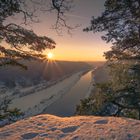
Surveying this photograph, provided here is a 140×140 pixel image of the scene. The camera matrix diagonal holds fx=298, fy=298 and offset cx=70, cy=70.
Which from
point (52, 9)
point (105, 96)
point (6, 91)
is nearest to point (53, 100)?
point (6, 91)

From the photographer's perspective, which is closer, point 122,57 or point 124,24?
point 124,24

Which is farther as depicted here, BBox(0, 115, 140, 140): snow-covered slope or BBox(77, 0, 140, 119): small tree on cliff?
BBox(77, 0, 140, 119): small tree on cliff

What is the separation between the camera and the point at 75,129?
21.1 ft

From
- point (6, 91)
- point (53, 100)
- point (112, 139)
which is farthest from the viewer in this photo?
point (6, 91)

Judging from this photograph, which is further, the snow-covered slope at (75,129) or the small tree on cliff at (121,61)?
the small tree on cliff at (121,61)

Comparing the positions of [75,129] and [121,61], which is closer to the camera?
[75,129]

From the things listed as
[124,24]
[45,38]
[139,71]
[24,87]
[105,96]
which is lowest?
[24,87]

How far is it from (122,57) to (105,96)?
108 inches

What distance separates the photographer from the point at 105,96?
17.7 metres

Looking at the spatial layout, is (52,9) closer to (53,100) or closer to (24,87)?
(53,100)

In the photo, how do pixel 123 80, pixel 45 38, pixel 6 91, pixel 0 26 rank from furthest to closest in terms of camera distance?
pixel 6 91, pixel 123 80, pixel 45 38, pixel 0 26

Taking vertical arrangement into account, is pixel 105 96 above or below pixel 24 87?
above

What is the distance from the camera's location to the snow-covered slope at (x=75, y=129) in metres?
5.92

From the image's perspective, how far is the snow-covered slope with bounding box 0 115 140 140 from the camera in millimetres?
5922
